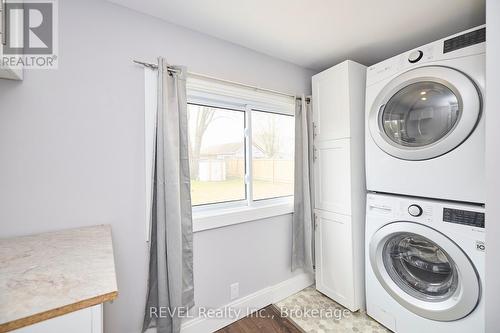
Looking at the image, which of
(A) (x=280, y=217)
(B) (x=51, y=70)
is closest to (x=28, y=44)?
(B) (x=51, y=70)

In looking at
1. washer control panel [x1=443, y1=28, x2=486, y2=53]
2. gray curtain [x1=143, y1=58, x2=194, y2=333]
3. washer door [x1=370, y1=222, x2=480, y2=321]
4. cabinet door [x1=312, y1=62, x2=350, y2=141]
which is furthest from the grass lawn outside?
washer control panel [x1=443, y1=28, x2=486, y2=53]

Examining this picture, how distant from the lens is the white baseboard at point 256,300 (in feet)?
5.14

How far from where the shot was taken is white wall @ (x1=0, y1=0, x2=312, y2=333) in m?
1.08

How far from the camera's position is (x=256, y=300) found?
1.85 metres

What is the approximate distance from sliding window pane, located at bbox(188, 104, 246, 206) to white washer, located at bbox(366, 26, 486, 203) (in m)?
1.06

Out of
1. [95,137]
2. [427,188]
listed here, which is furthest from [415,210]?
[95,137]

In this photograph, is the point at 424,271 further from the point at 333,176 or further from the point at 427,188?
the point at 333,176

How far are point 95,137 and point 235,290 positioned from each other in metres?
1.51

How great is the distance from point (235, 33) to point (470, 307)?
2247mm

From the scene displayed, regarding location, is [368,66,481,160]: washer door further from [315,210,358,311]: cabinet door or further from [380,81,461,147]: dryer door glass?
[315,210,358,311]: cabinet door

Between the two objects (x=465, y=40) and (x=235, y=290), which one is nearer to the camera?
(x=465, y=40)

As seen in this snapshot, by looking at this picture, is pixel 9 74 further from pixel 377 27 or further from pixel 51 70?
pixel 377 27

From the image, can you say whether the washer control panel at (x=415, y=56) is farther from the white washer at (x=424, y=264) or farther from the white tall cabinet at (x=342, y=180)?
the white washer at (x=424, y=264)

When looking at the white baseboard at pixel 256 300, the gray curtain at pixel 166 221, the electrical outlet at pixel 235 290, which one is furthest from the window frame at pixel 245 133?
the white baseboard at pixel 256 300
